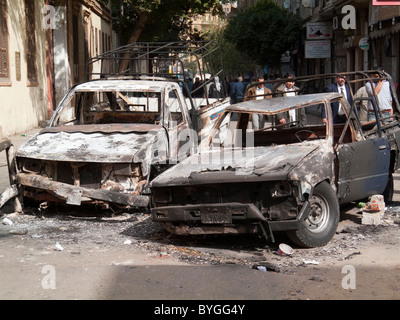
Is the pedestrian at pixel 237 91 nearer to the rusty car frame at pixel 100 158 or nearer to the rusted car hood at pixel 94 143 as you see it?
the rusty car frame at pixel 100 158

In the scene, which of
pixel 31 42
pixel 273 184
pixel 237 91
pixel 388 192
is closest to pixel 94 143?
pixel 273 184

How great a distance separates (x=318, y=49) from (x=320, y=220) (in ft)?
109

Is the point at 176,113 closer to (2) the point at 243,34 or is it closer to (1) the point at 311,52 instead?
(1) the point at 311,52

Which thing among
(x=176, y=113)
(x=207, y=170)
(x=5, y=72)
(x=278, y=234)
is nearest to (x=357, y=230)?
(x=278, y=234)

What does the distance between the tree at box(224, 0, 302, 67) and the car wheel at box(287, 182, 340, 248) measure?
3967 cm

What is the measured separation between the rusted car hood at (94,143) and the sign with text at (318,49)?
31079mm

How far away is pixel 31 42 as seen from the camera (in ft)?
69.5

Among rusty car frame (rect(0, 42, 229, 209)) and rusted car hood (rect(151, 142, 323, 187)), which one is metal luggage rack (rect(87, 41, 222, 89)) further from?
rusted car hood (rect(151, 142, 323, 187))

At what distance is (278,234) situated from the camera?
24.1 ft

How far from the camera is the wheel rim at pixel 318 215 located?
22.5 feet

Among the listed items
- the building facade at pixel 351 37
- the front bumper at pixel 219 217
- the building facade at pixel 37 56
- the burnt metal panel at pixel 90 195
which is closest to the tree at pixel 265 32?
the building facade at pixel 351 37

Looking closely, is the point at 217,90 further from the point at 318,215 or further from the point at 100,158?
the point at 318,215

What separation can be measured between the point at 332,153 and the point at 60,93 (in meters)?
18.9

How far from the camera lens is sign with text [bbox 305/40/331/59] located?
128ft
